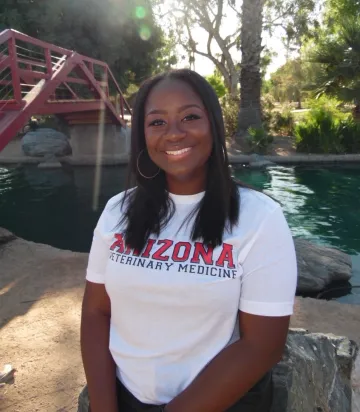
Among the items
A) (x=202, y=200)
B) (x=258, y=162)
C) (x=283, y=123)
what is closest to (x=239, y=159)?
(x=258, y=162)

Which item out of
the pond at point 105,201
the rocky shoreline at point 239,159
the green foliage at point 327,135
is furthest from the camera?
the green foliage at point 327,135

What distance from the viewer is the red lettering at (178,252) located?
123cm

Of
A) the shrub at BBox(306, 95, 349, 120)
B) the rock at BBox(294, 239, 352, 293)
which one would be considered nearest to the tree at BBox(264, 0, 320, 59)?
the shrub at BBox(306, 95, 349, 120)

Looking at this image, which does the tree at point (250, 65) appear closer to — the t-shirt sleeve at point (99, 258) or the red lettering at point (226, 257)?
the t-shirt sleeve at point (99, 258)

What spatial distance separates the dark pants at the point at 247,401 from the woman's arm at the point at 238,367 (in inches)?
2.8

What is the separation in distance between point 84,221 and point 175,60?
21206 millimetres

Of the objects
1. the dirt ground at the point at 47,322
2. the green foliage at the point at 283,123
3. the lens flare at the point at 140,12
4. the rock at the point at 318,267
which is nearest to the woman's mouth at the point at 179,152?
the dirt ground at the point at 47,322

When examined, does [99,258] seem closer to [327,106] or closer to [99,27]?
[327,106]

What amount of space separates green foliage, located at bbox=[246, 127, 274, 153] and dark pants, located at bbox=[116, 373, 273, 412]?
Result: 38.7ft

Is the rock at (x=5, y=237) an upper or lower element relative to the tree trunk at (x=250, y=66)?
lower

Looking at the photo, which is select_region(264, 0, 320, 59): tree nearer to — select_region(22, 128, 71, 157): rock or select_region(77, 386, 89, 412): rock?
select_region(22, 128, 71, 157): rock

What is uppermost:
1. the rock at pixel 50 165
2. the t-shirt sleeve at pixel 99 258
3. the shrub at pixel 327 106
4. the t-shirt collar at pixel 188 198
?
Result: the shrub at pixel 327 106

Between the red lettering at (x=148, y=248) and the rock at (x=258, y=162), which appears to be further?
the rock at (x=258, y=162)

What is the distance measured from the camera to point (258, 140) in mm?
12781
